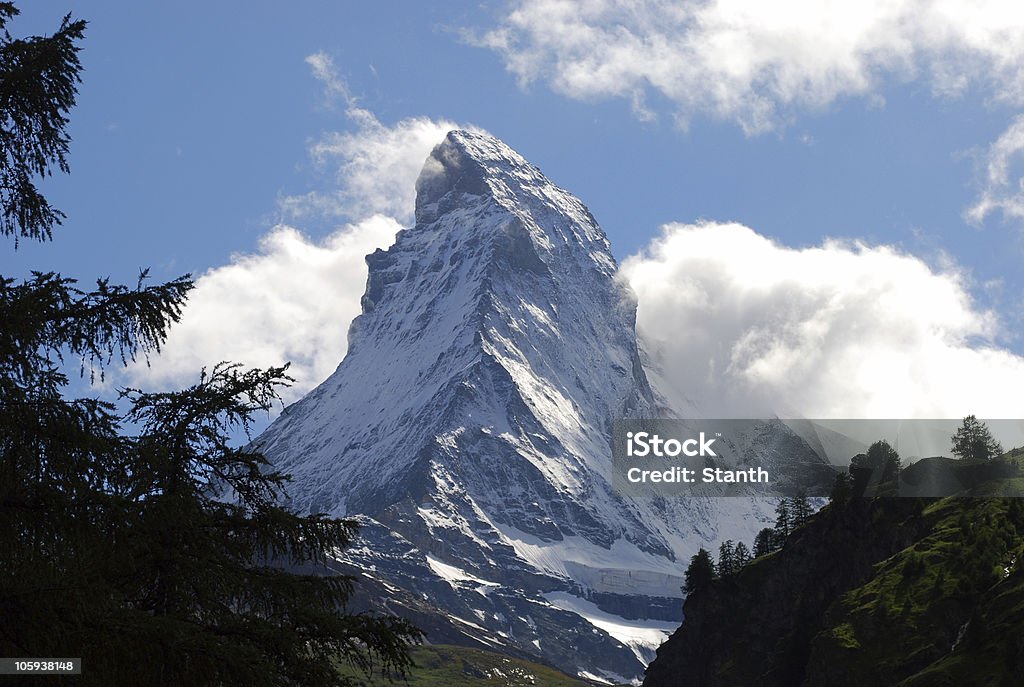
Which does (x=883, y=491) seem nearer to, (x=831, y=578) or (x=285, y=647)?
(x=831, y=578)

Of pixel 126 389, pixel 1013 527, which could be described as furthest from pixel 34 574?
pixel 1013 527

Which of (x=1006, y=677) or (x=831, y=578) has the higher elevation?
(x=831, y=578)

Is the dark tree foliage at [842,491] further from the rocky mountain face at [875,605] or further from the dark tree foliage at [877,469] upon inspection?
the rocky mountain face at [875,605]

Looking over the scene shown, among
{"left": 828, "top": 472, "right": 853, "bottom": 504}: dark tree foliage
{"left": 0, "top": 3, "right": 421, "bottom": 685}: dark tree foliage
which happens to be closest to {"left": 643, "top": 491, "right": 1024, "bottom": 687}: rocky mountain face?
{"left": 828, "top": 472, "right": 853, "bottom": 504}: dark tree foliage

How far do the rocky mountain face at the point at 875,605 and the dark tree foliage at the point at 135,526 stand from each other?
99660 millimetres

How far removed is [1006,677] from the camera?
349ft

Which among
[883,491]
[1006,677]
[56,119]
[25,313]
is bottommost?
[1006,677]

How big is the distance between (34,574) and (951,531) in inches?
6250

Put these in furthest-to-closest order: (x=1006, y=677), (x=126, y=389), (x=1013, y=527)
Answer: (x=1013, y=527) < (x=1006, y=677) < (x=126, y=389)

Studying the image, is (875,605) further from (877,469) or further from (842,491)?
(877,469)

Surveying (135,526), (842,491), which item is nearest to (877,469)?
(842,491)

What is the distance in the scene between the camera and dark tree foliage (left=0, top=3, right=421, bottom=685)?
13.7 m

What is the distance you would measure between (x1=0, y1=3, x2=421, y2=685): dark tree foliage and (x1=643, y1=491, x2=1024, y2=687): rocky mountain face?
99660 mm

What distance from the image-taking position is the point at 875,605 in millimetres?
145500
